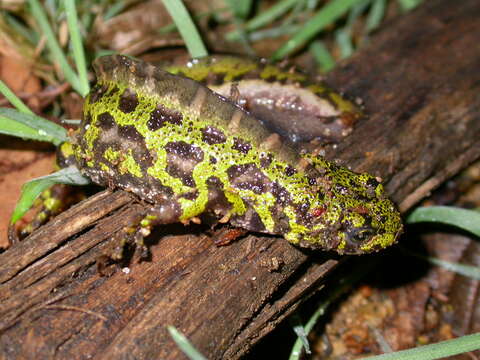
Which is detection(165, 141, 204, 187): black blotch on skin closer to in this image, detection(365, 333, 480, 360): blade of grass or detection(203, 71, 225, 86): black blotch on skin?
detection(203, 71, 225, 86): black blotch on skin

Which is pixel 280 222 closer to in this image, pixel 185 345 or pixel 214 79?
pixel 185 345

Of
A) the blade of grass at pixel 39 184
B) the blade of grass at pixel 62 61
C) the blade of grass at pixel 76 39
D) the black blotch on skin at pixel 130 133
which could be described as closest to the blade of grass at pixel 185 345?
the black blotch on skin at pixel 130 133

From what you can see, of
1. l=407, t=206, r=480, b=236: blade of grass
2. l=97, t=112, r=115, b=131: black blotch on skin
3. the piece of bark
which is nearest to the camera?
the piece of bark

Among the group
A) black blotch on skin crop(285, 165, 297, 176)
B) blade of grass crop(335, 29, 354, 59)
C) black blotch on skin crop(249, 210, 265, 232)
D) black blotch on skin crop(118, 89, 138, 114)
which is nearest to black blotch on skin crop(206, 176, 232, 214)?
black blotch on skin crop(249, 210, 265, 232)

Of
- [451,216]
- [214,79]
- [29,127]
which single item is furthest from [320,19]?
[29,127]

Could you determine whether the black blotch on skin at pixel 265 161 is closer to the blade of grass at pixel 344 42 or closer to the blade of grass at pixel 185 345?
the blade of grass at pixel 185 345

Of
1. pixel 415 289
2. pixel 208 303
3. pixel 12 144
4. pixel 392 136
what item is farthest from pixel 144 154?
pixel 415 289
